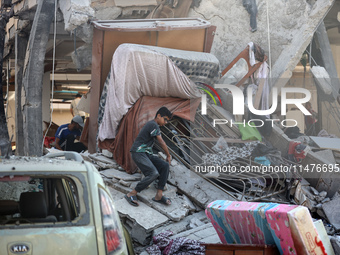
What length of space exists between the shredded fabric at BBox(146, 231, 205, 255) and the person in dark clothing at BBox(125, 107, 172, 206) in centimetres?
105

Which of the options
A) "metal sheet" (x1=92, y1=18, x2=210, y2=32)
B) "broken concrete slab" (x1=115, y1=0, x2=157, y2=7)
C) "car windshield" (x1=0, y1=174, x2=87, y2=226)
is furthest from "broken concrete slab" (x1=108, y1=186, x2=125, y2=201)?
"broken concrete slab" (x1=115, y1=0, x2=157, y2=7)

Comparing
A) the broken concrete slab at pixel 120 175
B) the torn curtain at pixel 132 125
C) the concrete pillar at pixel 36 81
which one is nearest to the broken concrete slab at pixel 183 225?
the broken concrete slab at pixel 120 175

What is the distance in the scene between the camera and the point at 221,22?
46.4 feet

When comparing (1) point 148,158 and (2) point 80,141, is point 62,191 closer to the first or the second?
(1) point 148,158

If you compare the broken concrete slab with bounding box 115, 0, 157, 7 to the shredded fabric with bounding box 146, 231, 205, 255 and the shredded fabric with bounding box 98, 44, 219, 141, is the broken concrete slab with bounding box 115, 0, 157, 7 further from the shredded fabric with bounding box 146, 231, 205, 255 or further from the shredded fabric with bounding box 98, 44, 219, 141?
the shredded fabric with bounding box 146, 231, 205, 255

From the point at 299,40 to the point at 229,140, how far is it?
13.5ft

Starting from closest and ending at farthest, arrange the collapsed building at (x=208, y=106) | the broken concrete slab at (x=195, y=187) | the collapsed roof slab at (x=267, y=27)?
the broken concrete slab at (x=195, y=187), the collapsed building at (x=208, y=106), the collapsed roof slab at (x=267, y=27)

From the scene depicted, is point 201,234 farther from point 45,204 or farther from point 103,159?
point 45,204

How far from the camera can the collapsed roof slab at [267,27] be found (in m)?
13.4

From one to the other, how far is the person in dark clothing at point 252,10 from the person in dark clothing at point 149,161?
20.0 feet

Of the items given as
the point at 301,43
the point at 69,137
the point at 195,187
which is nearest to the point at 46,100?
the point at 69,137

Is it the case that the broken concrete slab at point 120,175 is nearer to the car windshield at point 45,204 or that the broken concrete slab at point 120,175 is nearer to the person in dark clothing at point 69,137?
the person in dark clothing at point 69,137

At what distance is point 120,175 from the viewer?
31.0ft

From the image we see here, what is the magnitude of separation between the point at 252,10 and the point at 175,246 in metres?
8.33
